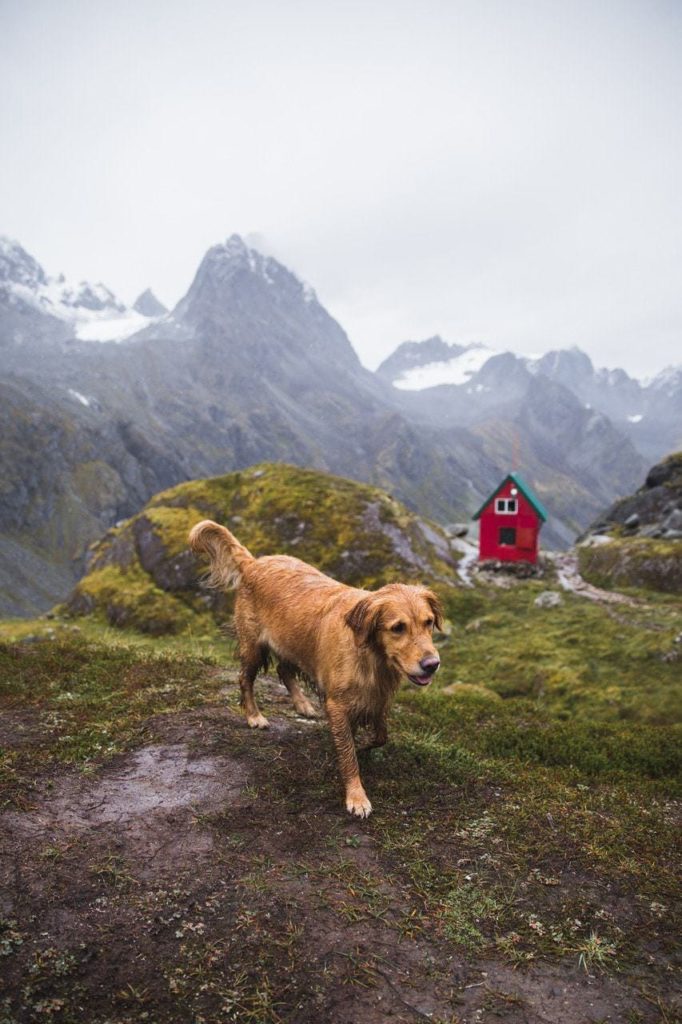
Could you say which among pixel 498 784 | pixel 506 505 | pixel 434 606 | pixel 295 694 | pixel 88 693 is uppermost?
pixel 506 505

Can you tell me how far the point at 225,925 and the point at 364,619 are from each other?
303cm

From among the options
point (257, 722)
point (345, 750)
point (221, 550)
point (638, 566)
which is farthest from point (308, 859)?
point (638, 566)

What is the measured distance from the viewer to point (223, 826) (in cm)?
602

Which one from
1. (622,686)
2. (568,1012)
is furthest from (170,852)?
(622,686)

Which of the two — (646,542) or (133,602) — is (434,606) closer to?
(133,602)

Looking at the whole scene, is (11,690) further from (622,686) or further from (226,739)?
(622,686)

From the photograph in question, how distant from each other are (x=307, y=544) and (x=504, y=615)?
10327 millimetres

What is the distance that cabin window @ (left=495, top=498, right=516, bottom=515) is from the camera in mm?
41188

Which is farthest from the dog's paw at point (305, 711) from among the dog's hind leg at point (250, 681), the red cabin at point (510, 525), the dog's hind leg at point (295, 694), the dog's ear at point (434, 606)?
the red cabin at point (510, 525)

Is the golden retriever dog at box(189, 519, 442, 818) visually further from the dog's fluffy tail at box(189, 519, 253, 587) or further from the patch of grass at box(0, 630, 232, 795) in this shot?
the patch of grass at box(0, 630, 232, 795)

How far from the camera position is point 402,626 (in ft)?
19.9

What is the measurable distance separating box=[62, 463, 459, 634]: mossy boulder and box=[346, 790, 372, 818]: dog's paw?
60.9 feet

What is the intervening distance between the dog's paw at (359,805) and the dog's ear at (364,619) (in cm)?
176

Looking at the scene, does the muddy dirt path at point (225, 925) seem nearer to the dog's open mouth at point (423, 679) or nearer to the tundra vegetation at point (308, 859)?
the tundra vegetation at point (308, 859)
